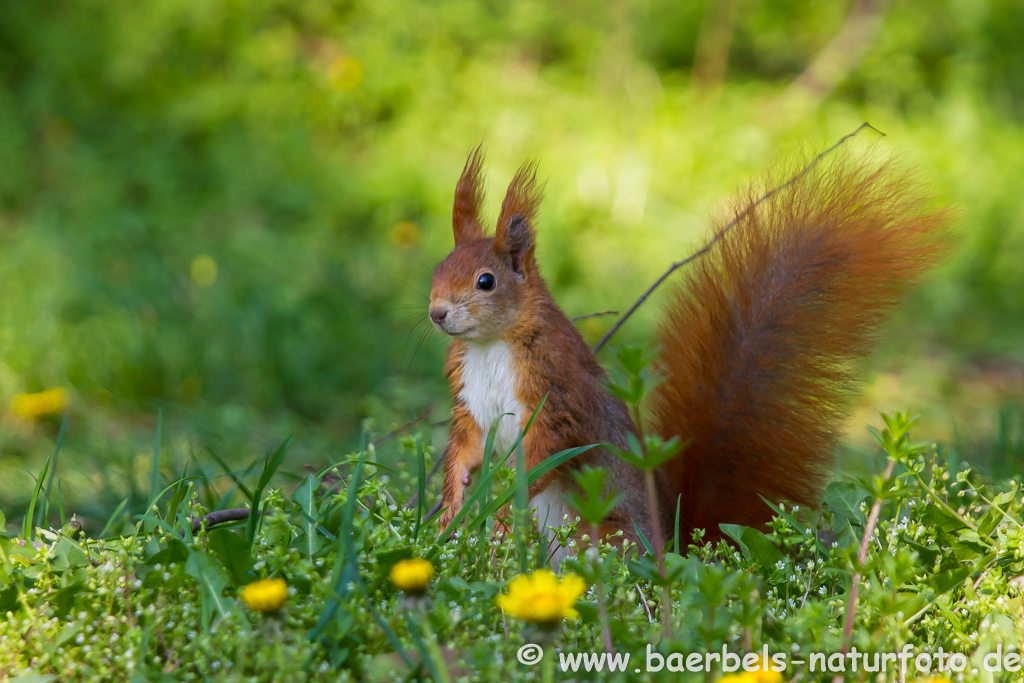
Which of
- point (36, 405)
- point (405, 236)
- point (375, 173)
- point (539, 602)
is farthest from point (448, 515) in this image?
point (375, 173)

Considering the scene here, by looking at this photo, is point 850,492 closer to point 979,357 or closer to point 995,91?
point 979,357

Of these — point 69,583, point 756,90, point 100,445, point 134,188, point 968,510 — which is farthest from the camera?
point 756,90

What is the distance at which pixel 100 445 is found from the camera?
254 centimetres

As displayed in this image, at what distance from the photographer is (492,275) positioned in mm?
1576

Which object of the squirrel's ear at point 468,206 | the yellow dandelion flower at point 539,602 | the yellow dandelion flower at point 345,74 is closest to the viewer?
the yellow dandelion flower at point 539,602

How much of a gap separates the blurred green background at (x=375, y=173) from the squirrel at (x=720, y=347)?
798 mm

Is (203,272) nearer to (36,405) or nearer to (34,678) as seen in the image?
(36,405)

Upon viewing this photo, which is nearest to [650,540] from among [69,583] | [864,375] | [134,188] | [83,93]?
[864,375]

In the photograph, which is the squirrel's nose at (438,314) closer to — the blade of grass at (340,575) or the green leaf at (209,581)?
the blade of grass at (340,575)

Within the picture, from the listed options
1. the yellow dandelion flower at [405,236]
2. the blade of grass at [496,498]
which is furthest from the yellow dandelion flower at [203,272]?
the blade of grass at [496,498]

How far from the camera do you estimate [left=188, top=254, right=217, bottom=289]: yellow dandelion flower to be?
3467 millimetres

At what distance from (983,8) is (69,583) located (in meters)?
5.91

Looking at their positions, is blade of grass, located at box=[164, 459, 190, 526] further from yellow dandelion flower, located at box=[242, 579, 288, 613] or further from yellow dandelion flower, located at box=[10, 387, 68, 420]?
yellow dandelion flower, located at box=[10, 387, 68, 420]

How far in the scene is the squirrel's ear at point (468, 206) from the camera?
1.66 metres
